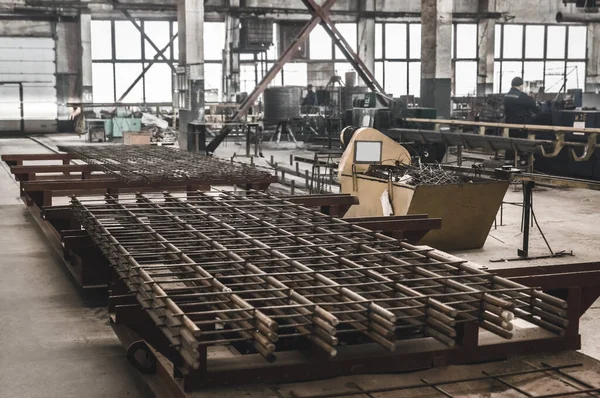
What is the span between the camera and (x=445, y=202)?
24.2ft

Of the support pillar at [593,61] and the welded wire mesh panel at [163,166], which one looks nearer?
the welded wire mesh panel at [163,166]

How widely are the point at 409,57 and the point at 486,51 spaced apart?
2.86m

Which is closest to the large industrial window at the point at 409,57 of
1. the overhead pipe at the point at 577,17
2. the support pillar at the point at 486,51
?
the support pillar at the point at 486,51

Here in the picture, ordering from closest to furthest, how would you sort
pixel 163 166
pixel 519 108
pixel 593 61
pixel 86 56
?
pixel 163 166 → pixel 519 108 → pixel 86 56 → pixel 593 61

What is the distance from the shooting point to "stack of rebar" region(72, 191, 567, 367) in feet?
9.56

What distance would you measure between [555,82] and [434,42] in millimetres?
14823

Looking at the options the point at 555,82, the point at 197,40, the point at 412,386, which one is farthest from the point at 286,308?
the point at 555,82

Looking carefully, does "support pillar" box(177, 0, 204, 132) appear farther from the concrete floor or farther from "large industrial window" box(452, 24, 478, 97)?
"large industrial window" box(452, 24, 478, 97)

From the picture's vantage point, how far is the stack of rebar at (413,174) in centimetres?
785

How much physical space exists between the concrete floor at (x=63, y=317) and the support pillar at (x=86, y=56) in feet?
56.1

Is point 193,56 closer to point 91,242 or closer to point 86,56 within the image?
point 86,56

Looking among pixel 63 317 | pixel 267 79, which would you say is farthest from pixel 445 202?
pixel 267 79

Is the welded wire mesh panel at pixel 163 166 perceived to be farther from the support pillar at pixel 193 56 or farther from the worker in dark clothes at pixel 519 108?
the support pillar at pixel 193 56

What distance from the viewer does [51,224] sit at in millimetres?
6926
